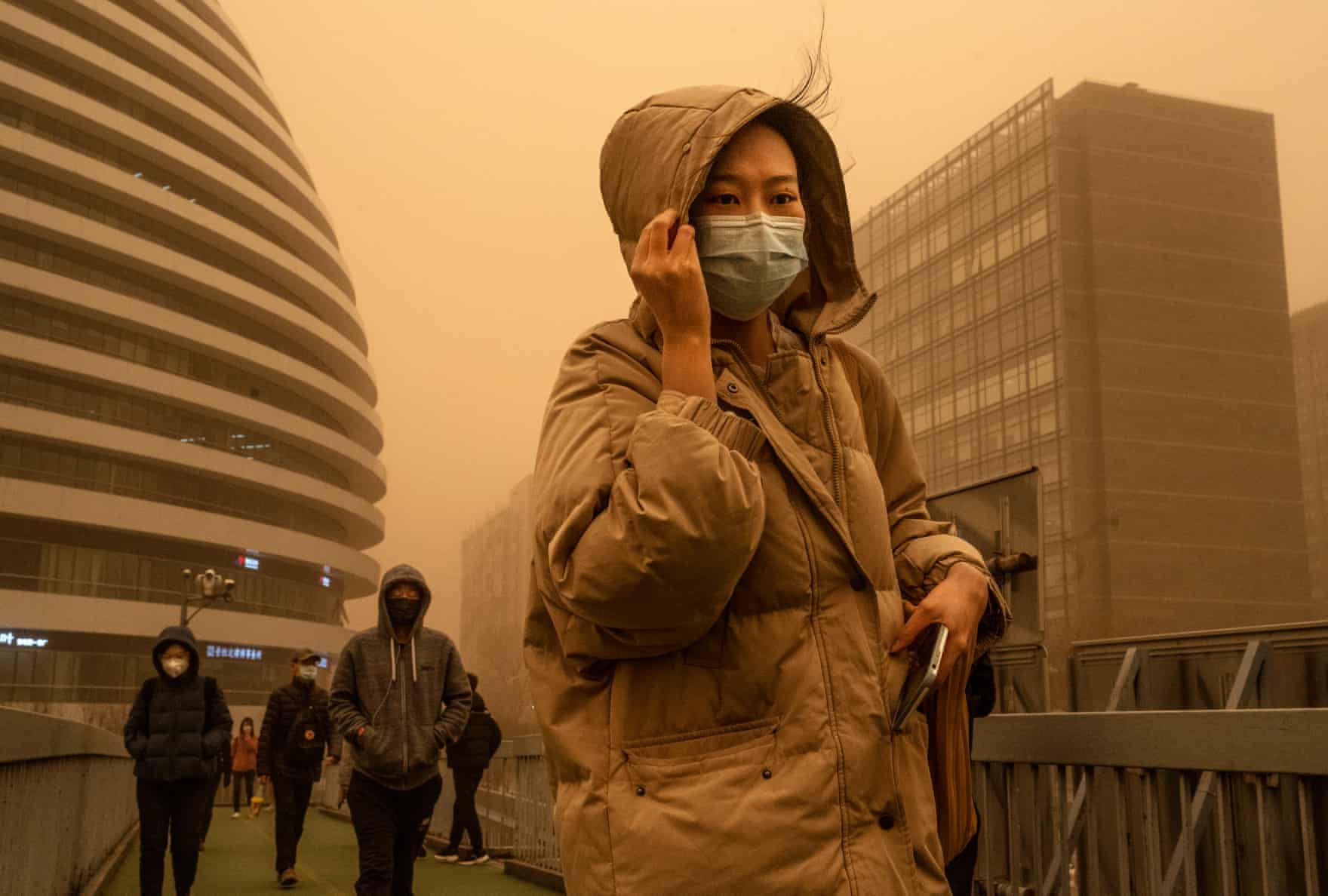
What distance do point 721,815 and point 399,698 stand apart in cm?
531

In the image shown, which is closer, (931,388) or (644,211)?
(644,211)

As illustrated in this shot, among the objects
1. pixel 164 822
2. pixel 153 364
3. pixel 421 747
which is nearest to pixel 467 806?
pixel 164 822

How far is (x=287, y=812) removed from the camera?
10703mm

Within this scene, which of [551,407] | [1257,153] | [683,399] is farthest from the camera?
[1257,153]

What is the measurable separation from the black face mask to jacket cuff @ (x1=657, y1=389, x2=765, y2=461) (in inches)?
207

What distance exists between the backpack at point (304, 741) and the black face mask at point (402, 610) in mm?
4121

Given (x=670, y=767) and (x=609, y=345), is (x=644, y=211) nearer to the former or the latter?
(x=609, y=345)

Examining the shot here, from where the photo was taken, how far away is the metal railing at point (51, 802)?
541 centimetres

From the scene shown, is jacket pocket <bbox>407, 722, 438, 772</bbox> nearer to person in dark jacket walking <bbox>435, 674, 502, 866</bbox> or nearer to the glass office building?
Answer: person in dark jacket walking <bbox>435, 674, 502, 866</bbox>

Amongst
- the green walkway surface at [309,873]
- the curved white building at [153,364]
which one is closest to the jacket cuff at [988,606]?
the green walkway surface at [309,873]

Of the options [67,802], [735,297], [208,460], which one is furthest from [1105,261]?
[735,297]

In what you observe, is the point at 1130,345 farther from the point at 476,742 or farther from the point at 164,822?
the point at 164,822

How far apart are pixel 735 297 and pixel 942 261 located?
59.8m

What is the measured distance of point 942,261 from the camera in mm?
60094
